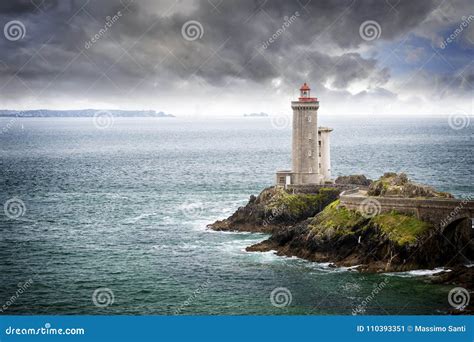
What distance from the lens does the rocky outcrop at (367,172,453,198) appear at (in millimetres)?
60250

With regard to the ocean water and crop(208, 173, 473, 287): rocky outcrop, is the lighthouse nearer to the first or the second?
crop(208, 173, 473, 287): rocky outcrop

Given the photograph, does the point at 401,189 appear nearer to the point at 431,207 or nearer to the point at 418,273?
the point at 431,207

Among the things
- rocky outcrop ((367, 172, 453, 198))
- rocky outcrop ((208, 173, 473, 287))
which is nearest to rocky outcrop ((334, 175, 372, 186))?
rocky outcrop ((208, 173, 473, 287))

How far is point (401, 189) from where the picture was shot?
202 ft

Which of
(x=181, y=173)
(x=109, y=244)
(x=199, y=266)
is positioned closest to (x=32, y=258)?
(x=109, y=244)

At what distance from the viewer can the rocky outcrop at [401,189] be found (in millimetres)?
60250

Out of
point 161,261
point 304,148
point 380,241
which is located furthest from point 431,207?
point 304,148

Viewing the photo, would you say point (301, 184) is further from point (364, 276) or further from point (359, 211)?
point (364, 276)

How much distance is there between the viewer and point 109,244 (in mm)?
67625

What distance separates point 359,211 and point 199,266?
1452cm

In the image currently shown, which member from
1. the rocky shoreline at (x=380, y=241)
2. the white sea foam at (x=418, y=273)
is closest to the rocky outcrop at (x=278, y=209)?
the rocky shoreline at (x=380, y=241)

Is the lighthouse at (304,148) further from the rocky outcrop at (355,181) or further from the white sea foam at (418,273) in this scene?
the white sea foam at (418,273)

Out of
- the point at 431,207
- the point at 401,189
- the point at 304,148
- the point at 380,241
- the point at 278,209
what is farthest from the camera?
the point at 304,148

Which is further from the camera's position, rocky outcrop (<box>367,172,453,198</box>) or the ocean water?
rocky outcrop (<box>367,172,453,198</box>)
